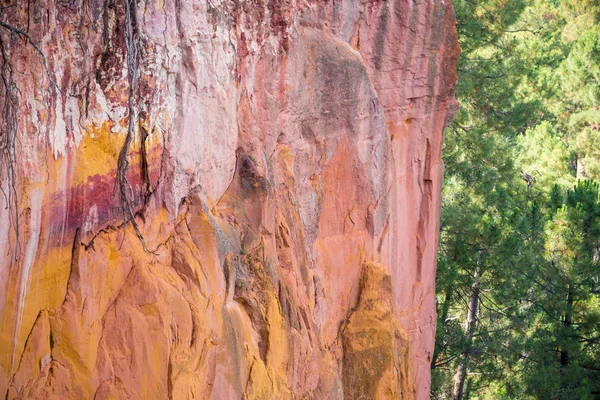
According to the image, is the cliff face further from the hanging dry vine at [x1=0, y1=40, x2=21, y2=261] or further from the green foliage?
the green foliage

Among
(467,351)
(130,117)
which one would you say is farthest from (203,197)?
(467,351)

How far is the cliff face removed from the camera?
19.9 ft

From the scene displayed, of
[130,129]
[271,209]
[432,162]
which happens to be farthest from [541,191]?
[130,129]

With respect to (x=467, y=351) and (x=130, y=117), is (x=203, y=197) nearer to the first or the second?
(x=130, y=117)

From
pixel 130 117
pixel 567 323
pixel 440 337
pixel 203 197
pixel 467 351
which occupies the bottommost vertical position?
pixel 467 351

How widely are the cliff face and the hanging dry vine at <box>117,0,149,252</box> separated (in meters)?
0.01

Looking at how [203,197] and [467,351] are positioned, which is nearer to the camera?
[203,197]

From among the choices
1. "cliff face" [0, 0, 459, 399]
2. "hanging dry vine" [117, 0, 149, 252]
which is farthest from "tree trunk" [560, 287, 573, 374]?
"hanging dry vine" [117, 0, 149, 252]

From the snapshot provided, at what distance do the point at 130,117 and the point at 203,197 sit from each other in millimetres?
918

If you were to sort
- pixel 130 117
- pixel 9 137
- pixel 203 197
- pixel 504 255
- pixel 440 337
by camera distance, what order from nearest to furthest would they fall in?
pixel 9 137 < pixel 130 117 < pixel 203 197 < pixel 504 255 < pixel 440 337

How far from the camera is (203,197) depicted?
7156 millimetres

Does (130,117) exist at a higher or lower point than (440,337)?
higher

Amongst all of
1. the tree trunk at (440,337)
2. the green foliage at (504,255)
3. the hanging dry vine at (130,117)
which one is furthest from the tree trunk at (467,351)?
the hanging dry vine at (130,117)

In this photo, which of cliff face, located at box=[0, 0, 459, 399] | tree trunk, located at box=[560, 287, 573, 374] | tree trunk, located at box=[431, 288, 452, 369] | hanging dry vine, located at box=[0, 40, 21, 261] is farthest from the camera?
tree trunk, located at box=[431, 288, 452, 369]
